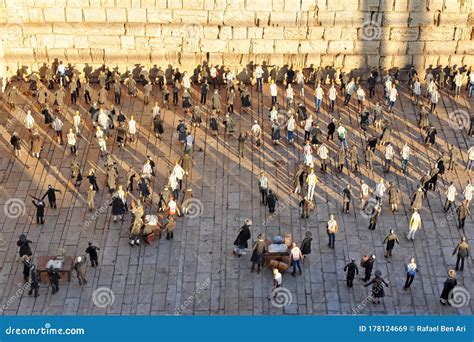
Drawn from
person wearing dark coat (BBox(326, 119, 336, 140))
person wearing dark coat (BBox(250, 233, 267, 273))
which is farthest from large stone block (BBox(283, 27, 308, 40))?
person wearing dark coat (BBox(250, 233, 267, 273))

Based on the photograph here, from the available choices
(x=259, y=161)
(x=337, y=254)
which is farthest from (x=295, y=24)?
(x=337, y=254)

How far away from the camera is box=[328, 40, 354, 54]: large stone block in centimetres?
3559

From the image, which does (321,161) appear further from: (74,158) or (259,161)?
(74,158)

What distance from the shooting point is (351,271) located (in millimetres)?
24984

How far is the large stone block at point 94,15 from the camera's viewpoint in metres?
34.7

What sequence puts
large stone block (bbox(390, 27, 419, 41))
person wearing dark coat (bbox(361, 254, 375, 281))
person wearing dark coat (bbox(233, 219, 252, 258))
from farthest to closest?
large stone block (bbox(390, 27, 419, 41)), person wearing dark coat (bbox(233, 219, 252, 258)), person wearing dark coat (bbox(361, 254, 375, 281))

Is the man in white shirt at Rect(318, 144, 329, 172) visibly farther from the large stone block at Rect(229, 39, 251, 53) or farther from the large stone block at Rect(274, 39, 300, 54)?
the large stone block at Rect(229, 39, 251, 53)

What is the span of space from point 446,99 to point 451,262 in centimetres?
1091

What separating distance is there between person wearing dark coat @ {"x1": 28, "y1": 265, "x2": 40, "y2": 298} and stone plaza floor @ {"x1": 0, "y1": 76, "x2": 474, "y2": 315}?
261 mm

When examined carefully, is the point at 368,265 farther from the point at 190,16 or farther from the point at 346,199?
the point at 190,16

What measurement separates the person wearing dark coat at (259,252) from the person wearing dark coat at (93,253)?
514 centimetres

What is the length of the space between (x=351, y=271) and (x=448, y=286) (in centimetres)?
299

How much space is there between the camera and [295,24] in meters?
35.0

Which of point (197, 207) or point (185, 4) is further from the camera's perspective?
point (185, 4)
